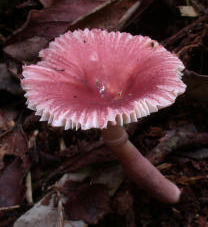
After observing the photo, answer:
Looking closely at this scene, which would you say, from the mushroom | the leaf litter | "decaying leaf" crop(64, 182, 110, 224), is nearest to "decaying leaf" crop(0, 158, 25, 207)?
the leaf litter

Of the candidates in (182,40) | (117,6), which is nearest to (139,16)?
(117,6)

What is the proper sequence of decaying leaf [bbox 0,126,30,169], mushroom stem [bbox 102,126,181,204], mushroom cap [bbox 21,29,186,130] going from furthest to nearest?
decaying leaf [bbox 0,126,30,169], mushroom stem [bbox 102,126,181,204], mushroom cap [bbox 21,29,186,130]

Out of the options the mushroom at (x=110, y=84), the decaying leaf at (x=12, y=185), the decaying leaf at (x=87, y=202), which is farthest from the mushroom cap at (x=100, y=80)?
the decaying leaf at (x=12, y=185)

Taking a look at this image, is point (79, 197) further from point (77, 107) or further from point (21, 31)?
point (21, 31)

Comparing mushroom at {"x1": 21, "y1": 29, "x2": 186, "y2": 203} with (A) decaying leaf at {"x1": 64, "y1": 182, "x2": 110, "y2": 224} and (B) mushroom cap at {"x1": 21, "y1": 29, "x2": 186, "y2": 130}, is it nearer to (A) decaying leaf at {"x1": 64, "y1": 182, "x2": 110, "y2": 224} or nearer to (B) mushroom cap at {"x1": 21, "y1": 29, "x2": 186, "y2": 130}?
(B) mushroom cap at {"x1": 21, "y1": 29, "x2": 186, "y2": 130}

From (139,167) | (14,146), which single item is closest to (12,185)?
(14,146)

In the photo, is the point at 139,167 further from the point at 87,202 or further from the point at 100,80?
the point at 100,80

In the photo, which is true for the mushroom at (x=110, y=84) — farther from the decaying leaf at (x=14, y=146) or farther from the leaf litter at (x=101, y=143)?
the decaying leaf at (x=14, y=146)
